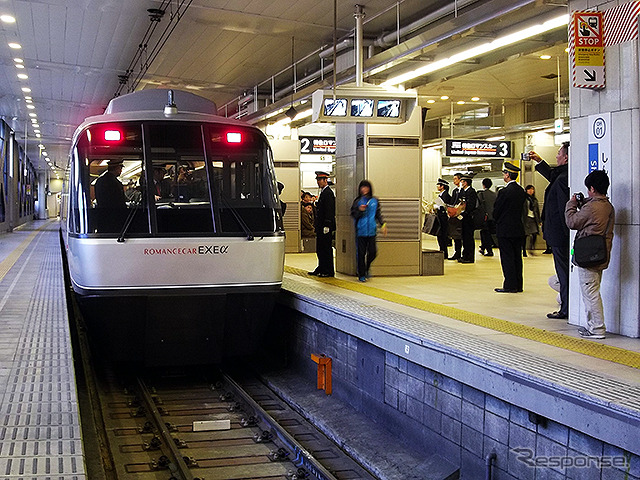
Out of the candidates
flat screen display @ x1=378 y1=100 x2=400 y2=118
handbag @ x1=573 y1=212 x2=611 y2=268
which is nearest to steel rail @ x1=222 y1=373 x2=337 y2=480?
handbag @ x1=573 y1=212 x2=611 y2=268

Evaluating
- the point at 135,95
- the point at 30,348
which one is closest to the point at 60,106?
the point at 135,95

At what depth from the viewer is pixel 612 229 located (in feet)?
21.4

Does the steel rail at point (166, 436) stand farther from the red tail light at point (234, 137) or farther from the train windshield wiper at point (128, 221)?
the red tail light at point (234, 137)

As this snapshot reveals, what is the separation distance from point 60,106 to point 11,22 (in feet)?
35.9

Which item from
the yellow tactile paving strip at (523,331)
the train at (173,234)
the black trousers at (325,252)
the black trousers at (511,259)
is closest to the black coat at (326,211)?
the black trousers at (325,252)

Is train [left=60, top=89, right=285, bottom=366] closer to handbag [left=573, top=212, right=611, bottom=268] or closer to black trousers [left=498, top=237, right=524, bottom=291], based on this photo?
black trousers [left=498, top=237, right=524, bottom=291]

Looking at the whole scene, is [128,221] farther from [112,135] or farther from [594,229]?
[594,229]

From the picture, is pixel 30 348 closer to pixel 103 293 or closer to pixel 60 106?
pixel 103 293

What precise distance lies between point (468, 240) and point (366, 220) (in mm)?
5180

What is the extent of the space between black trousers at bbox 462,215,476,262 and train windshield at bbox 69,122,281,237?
769 cm

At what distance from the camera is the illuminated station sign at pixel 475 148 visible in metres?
19.0

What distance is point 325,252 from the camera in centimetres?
1190

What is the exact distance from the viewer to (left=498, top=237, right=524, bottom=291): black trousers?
997 centimetres
